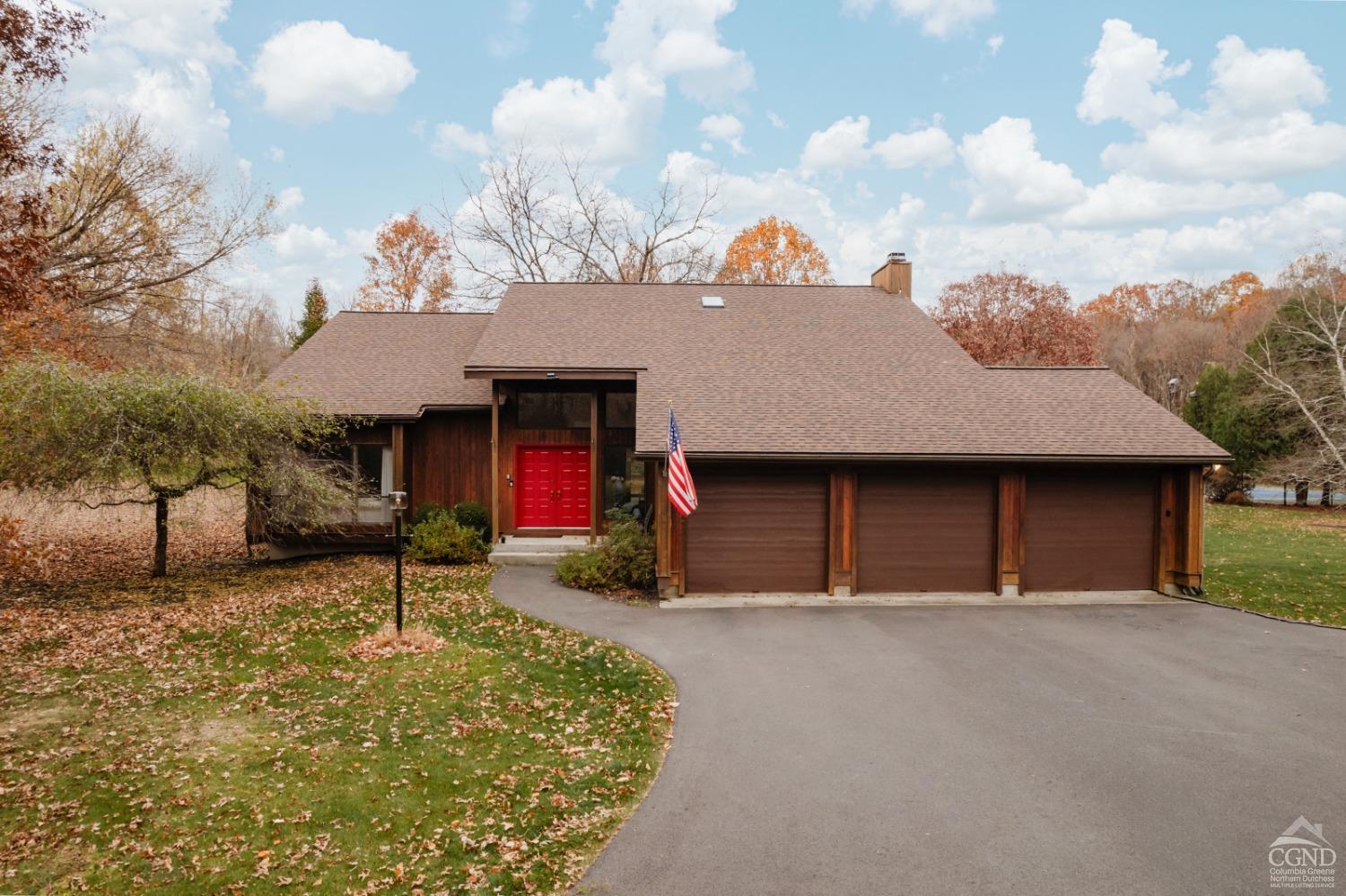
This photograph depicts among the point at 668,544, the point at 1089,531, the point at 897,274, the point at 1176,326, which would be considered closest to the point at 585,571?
the point at 668,544

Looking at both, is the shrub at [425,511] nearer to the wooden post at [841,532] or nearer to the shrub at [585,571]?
the shrub at [585,571]

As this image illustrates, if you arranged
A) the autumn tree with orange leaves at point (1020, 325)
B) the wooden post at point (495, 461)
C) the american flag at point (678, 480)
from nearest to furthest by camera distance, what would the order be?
1. the american flag at point (678, 480)
2. the wooden post at point (495, 461)
3. the autumn tree with orange leaves at point (1020, 325)

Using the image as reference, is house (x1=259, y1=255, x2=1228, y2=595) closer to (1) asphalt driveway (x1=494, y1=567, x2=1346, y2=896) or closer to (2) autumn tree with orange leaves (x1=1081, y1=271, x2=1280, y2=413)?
(1) asphalt driveway (x1=494, y1=567, x2=1346, y2=896)

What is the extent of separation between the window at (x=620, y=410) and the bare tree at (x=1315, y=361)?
1366 centimetres

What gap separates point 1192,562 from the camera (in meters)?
12.8

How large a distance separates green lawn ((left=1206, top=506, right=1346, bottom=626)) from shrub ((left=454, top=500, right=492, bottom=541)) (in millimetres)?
13567

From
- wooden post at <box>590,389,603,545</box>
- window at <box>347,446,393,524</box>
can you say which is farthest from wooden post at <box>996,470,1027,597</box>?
window at <box>347,446,393,524</box>

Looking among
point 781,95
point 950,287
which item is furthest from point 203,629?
point 950,287

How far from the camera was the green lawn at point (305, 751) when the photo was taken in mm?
4793

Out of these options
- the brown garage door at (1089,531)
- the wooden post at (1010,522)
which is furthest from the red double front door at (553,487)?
the brown garage door at (1089,531)

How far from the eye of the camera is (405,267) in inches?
1371

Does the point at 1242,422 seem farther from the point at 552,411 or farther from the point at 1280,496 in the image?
the point at 552,411

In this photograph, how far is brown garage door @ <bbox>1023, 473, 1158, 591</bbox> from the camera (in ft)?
42.5

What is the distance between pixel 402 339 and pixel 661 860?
16307mm
